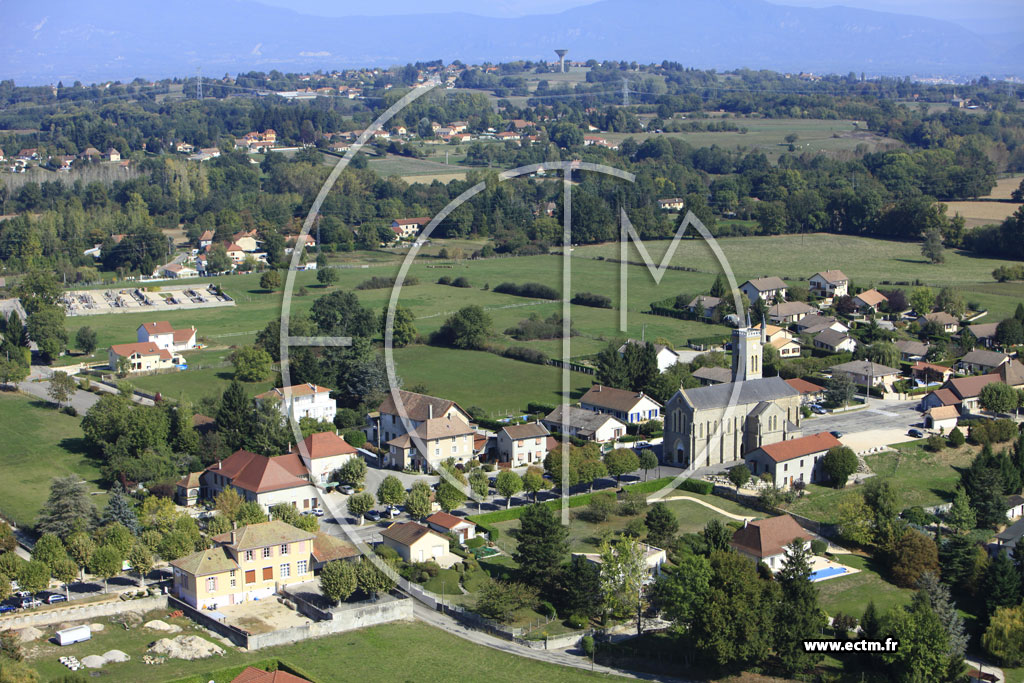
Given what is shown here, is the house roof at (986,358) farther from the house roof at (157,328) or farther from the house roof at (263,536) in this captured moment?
the house roof at (157,328)

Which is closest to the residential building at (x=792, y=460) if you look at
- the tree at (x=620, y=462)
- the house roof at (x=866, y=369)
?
the tree at (x=620, y=462)

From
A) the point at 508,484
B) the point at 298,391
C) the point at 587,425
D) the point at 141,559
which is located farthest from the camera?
the point at 298,391

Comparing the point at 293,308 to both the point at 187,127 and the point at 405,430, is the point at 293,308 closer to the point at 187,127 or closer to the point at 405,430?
the point at 405,430

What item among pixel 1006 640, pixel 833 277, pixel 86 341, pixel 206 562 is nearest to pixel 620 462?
pixel 1006 640

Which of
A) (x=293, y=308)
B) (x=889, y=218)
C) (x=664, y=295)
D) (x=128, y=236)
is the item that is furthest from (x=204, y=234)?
(x=889, y=218)

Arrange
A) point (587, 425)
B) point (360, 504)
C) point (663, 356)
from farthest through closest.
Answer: point (663, 356), point (587, 425), point (360, 504)

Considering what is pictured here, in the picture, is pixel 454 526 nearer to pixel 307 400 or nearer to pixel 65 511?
pixel 65 511
